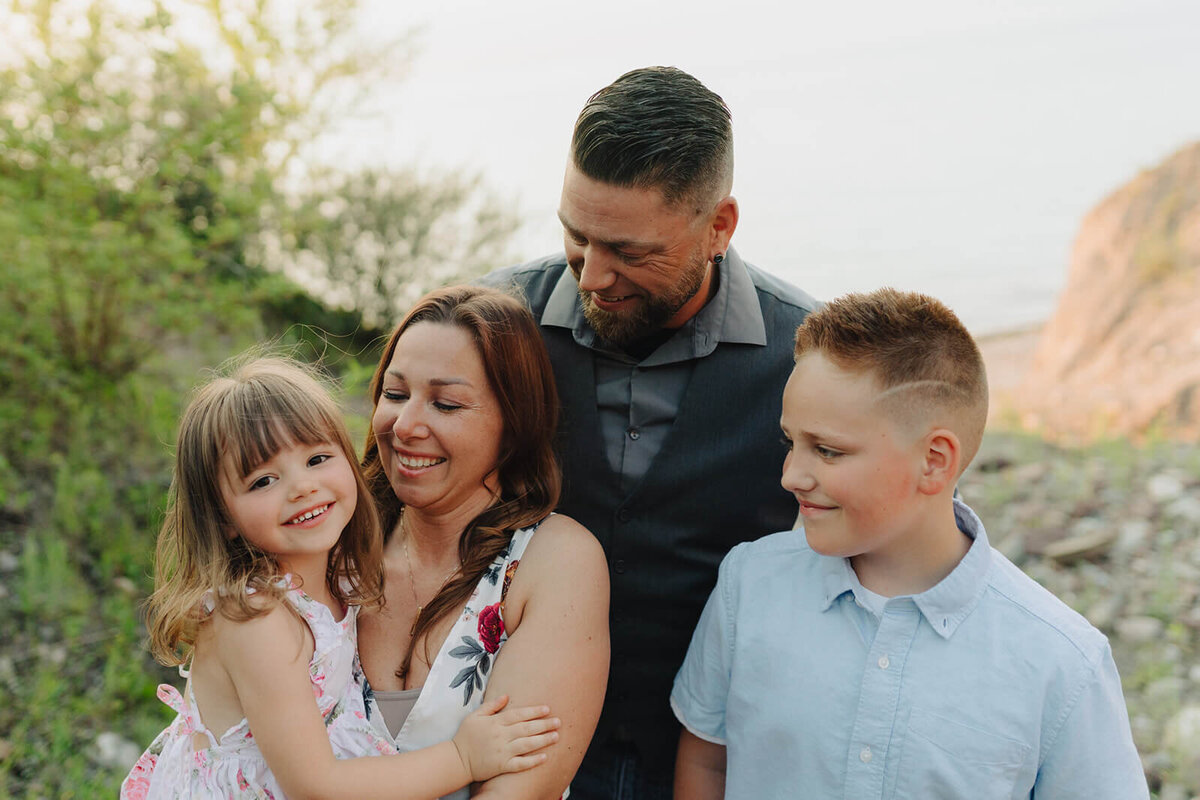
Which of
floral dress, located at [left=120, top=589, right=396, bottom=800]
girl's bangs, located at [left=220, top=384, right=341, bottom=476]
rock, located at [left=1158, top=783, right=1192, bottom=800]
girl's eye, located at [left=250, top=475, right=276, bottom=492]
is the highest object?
girl's bangs, located at [left=220, top=384, right=341, bottom=476]

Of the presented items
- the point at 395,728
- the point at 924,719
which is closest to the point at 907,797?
the point at 924,719

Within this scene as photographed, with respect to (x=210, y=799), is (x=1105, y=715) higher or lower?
higher

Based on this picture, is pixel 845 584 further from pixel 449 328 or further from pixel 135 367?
pixel 135 367

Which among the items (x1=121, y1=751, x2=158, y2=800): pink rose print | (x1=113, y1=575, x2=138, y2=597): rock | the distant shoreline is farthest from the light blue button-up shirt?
the distant shoreline

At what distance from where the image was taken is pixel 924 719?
179 centimetres

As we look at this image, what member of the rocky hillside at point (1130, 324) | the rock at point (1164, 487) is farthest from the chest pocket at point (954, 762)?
the rocky hillside at point (1130, 324)

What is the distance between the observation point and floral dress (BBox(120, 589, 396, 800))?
1.95 meters

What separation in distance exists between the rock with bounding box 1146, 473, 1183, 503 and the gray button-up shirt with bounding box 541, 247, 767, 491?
310 cm

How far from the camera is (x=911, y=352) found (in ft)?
6.04

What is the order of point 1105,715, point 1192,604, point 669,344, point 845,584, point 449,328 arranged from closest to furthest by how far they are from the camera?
1. point 1105,715
2. point 845,584
3. point 449,328
4. point 669,344
5. point 1192,604

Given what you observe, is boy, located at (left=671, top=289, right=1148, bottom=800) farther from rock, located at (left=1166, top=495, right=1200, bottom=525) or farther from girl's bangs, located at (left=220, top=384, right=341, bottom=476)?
rock, located at (left=1166, top=495, right=1200, bottom=525)

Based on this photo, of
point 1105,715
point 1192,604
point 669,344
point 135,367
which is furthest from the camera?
point 135,367

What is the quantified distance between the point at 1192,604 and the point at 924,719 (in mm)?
2816

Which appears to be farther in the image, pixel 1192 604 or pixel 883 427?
pixel 1192 604
